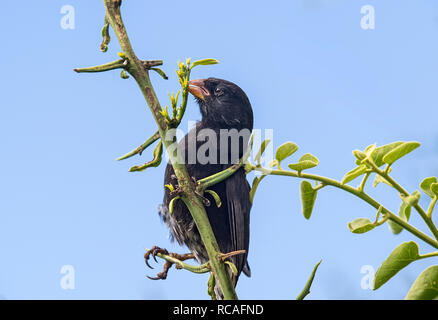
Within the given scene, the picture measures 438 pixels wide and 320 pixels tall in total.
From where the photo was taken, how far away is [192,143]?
2.95 m

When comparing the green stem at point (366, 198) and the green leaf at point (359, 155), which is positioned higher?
the green leaf at point (359, 155)

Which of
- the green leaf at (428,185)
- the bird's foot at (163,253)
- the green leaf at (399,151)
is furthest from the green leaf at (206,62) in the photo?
the bird's foot at (163,253)

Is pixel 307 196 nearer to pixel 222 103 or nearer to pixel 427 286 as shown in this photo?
pixel 427 286

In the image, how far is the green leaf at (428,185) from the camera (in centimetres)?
140

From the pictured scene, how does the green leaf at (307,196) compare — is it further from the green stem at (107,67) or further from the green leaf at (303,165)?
the green stem at (107,67)

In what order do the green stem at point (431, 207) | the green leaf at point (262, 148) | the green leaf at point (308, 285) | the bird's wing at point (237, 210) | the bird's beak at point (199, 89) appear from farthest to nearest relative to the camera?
the bird's beak at point (199, 89) < the bird's wing at point (237, 210) < the green leaf at point (262, 148) < the green stem at point (431, 207) < the green leaf at point (308, 285)

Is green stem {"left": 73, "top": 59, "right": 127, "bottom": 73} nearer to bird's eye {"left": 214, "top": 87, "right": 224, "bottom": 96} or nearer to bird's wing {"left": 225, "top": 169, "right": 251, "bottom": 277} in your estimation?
bird's wing {"left": 225, "top": 169, "right": 251, "bottom": 277}

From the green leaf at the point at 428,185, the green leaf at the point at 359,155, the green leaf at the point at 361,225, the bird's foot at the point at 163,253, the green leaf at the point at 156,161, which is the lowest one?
the bird's foot at the point at 163,253

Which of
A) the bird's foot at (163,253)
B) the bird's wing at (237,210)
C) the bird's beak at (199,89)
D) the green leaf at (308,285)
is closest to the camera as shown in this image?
the green leaf at (308,285)

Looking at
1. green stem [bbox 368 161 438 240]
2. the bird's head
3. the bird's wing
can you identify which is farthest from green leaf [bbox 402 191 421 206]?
the bird's head

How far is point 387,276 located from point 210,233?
47 centimetres

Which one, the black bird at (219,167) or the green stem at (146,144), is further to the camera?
the black bird at (219,167)
